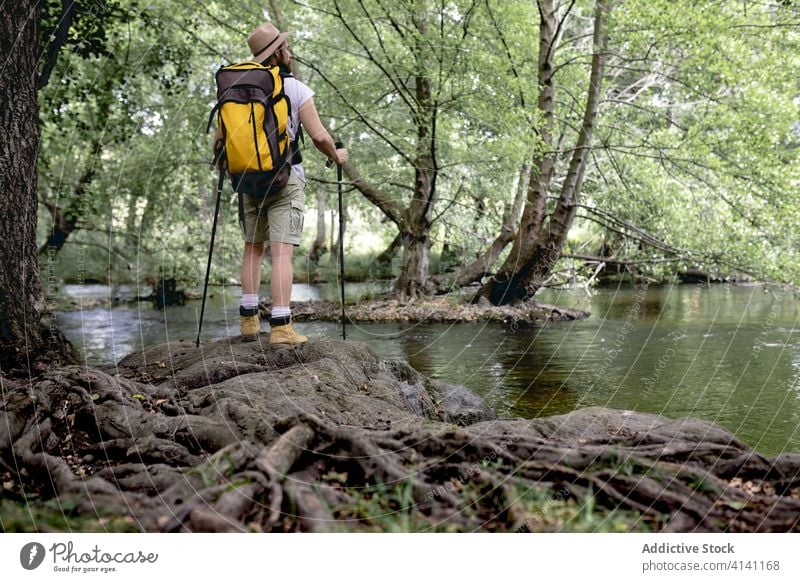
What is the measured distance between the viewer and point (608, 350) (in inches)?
359

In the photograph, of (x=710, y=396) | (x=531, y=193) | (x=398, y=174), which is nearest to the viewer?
(x=710, y=396)

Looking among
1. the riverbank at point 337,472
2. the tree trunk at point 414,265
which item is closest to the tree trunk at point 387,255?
A: the tree trunk at point 414,265

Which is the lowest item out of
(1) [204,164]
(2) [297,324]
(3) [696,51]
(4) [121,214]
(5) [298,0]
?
(2) [297,324]

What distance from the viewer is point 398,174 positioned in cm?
1437

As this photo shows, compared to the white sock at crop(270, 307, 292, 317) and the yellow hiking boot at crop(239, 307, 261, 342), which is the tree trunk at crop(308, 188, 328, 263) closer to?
the yellow hiking boot at crop(239, 307, 261, 342)

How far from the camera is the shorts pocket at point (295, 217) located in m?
5.07

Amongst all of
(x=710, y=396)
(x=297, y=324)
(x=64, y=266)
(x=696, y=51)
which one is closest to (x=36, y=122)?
(x=710, y=396)

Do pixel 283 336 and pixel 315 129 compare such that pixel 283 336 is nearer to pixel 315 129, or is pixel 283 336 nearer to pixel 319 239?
pixel 315 129

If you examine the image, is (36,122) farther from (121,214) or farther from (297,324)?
(121,214)

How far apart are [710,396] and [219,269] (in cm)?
1204

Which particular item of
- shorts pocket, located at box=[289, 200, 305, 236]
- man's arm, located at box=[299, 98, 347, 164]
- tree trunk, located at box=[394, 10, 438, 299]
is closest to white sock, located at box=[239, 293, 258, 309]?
shorts pocket, located at box=[289, 200, 305, 236]

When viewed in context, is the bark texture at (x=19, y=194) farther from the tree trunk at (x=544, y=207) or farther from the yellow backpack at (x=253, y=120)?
the tree trunk at (x=544, y=207)
